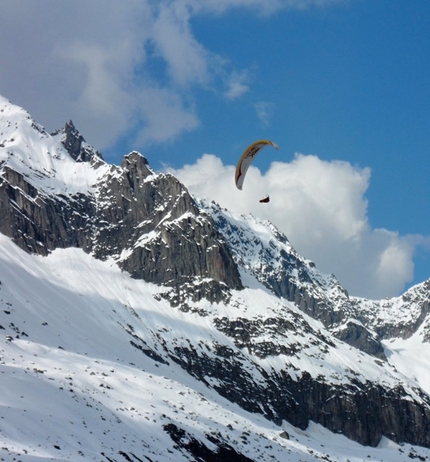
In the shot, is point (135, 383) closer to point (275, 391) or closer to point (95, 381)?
point (95, 381)

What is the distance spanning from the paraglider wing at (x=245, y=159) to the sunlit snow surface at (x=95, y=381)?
26.2m

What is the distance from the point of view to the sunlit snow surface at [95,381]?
5597cm

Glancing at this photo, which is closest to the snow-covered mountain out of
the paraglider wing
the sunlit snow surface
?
the sunlit snow surface

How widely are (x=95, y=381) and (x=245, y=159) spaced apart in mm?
38299

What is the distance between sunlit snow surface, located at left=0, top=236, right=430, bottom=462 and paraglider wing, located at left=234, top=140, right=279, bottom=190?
26175mm

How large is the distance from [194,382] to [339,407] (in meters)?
60.2

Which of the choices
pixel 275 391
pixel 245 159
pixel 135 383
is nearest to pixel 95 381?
pixel 135 383

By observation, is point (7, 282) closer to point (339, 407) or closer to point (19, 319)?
point (19, 319)

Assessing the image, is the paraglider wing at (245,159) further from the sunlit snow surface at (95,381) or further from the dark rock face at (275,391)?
the dark rock face at (275,391)

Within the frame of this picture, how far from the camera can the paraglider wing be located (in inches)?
2574

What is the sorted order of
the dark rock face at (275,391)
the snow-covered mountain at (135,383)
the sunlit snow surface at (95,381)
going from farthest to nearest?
the dark rock face at (275,391), the snow-covered mountain at (135,383), the sunlit snow surface at (95,381)

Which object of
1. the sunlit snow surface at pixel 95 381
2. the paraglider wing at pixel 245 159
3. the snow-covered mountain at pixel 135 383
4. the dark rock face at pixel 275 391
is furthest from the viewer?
the dark rock face at pixel 275 391

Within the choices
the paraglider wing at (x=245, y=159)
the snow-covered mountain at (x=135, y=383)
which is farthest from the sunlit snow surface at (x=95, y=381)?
the paraglider wing at (x=245, y=159)

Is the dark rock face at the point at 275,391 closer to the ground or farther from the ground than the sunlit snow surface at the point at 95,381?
farther from the ground
